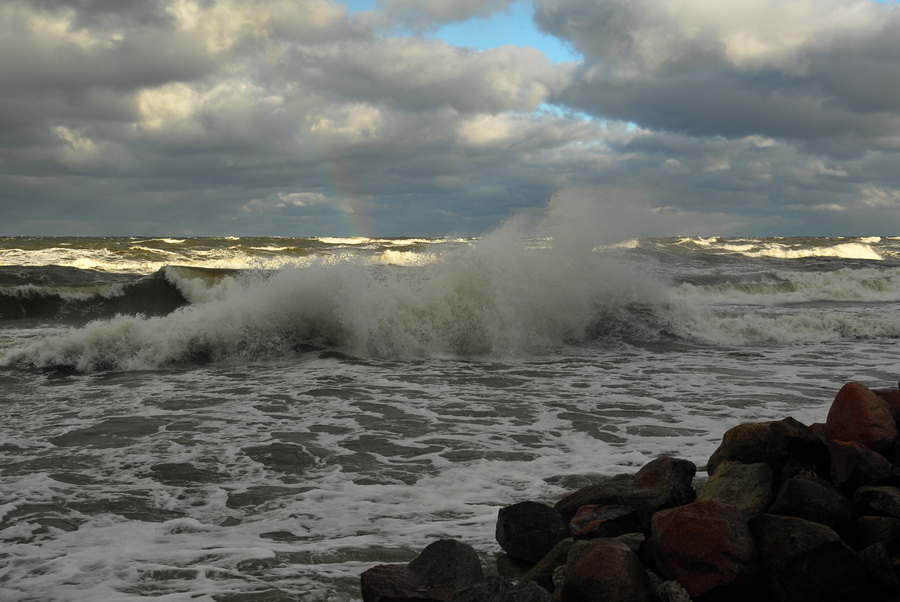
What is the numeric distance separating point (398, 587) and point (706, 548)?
1.33m

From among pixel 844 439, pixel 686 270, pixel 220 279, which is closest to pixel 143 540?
pixel 844 439

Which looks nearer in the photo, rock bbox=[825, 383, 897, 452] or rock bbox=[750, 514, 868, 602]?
rock bbox=[750, 514, 868, 602]

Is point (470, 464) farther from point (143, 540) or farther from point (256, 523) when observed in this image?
point (143, 540)

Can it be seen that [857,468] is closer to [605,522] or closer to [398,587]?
[605,522]

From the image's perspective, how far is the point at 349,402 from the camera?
7.96 meters

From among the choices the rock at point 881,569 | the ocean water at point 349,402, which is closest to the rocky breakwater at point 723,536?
the rock at point 881,569

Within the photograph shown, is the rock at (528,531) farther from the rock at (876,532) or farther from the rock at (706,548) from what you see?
the rock at (876,532)

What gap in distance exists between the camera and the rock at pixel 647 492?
12.5 ft

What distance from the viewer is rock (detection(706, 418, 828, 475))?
4.01m

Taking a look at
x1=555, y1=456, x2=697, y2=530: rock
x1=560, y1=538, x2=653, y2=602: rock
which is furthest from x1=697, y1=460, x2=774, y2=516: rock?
x1=560, y1=538, x2=653, y2=602: rock

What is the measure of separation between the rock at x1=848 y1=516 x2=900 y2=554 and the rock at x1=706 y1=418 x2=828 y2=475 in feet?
2.22

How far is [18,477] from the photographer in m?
5.18

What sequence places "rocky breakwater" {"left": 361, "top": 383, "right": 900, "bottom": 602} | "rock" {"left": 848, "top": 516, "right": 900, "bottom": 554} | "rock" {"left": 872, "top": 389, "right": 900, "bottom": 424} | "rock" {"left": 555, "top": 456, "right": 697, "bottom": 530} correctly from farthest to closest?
"rock" {"left": 872, "top": 389, "right": 900, "bottom": 424} → "rock" {"left": 555, "top": 456, "right": 697, "bottom": 530} → "rock" {"left": 848, "top": 516, "right": 900, "bottom": 554} → "rocky breakwater" {"left": 361, "top": 383, "right": 900, "bottom": 602}

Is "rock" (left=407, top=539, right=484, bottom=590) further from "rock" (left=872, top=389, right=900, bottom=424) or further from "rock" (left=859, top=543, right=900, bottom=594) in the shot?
"rock" (left=872, top=389, right=900, bottom=424)
